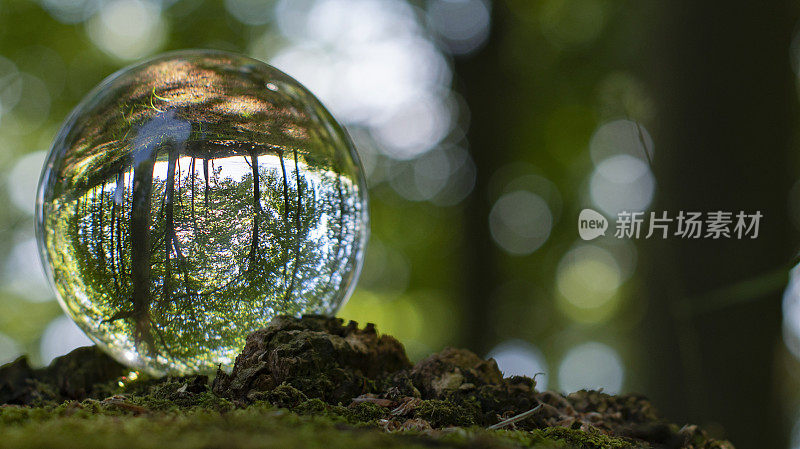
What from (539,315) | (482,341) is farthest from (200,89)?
(539,315)

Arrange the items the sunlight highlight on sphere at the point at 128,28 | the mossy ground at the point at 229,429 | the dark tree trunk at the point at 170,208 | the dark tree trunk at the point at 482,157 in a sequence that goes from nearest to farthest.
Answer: the mossy ground at the point at 229,429 → the dark tree trunk at the point at 170,208 → the dark tree trunk at the point at 482,157 → the sunlight highlight on sphere at the point at 128,28

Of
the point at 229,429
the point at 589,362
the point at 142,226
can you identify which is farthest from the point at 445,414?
the point at 589,362

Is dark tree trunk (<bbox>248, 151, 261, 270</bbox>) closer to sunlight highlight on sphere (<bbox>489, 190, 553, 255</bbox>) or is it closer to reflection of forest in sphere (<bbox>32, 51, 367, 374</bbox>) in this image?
reflection of forest in sphere (<bbox>32, 51, 367, 374</bbox>)

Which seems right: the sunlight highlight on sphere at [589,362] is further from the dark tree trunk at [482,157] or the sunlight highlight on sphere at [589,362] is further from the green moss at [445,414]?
the green moss at [445,414]

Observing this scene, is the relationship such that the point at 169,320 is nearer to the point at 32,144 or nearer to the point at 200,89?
the point at 200,89

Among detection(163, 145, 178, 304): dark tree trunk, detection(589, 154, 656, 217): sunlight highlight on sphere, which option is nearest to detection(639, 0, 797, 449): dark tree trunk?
detection(163, 145, 178, 304): dark tree trunk

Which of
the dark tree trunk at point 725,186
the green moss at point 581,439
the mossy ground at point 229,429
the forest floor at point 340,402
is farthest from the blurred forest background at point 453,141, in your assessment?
the mossy ground at point 229,429
